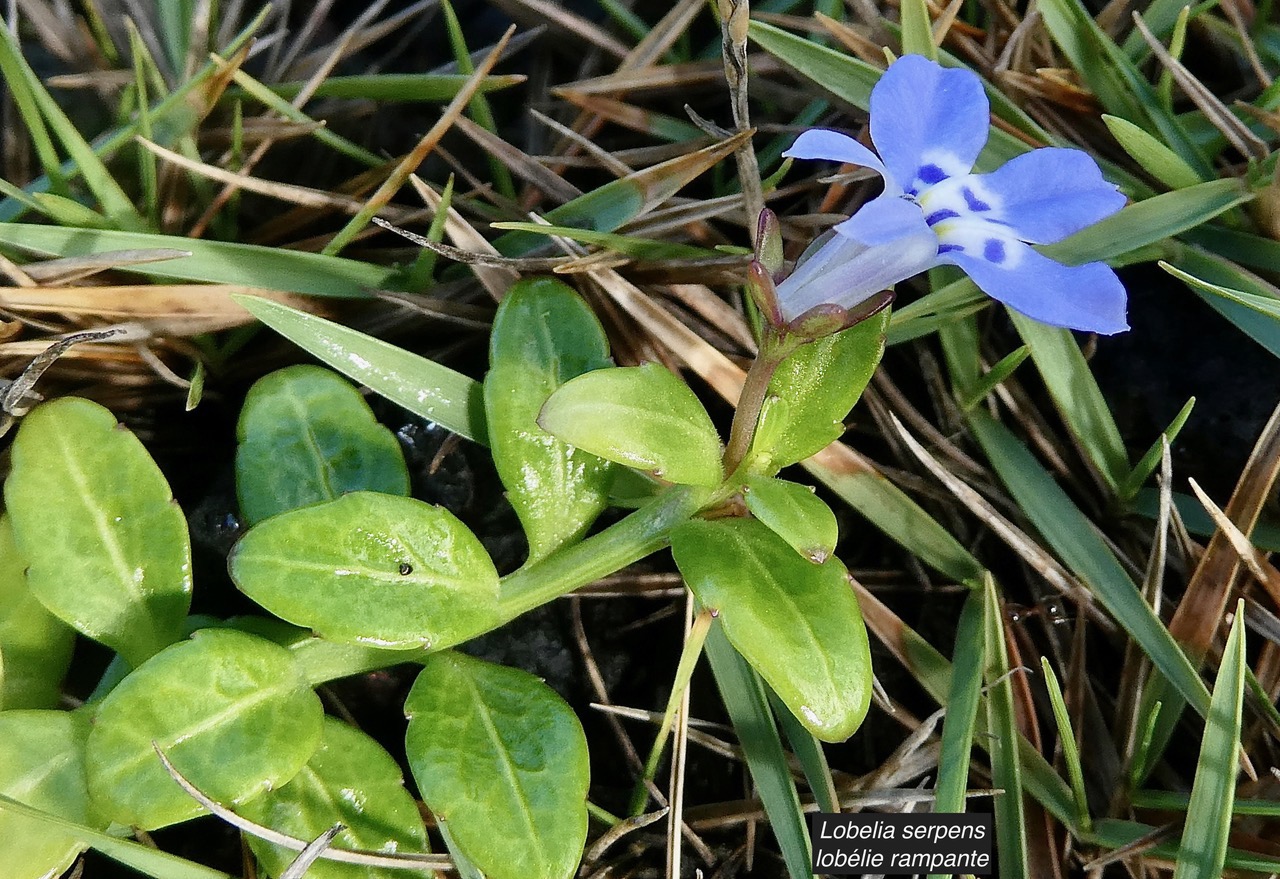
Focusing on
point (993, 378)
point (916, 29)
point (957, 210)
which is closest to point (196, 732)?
point (957, 210)

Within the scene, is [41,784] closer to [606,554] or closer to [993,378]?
[606,554]

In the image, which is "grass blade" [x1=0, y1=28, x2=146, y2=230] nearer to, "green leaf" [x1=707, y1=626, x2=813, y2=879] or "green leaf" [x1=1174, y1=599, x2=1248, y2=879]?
"green leaf" [x1=707, y1=626, x2=813, y2=879]

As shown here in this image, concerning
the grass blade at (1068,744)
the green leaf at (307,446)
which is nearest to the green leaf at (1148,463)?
the grass blade at (1068,744)

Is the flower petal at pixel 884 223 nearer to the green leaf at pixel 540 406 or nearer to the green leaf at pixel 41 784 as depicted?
the green leaf at pixel 540 406

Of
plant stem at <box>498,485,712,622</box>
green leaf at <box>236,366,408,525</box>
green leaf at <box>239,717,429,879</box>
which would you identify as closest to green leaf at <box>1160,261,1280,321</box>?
plant stem at <box>498,485,712,622</box>

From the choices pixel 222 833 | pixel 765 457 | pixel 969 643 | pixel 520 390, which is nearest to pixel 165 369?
pixel 520 390

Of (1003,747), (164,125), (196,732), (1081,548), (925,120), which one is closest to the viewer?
(925,120)
